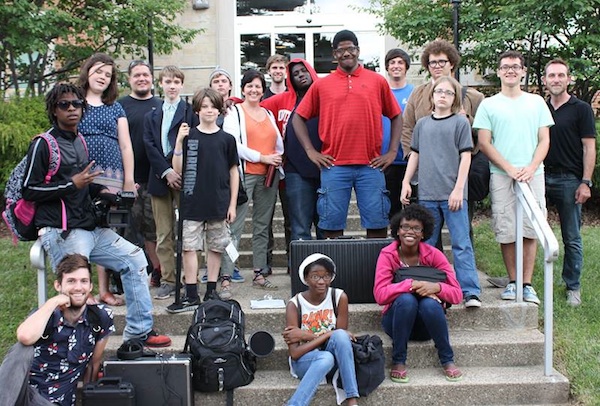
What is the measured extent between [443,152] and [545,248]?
1.04 meters

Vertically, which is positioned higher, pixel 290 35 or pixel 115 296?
pixel 290 35

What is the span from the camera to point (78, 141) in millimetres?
4555

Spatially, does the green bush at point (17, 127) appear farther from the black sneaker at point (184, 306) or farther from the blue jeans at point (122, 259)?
the blue jeans at point (122, 259)

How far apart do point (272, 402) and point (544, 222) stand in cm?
223

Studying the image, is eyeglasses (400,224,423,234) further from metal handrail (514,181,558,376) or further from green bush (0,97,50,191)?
green bush (0,97,50,191)

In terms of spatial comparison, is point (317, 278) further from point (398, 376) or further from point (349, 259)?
point (398, 376)

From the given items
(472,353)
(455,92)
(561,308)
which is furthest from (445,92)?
(561,308)

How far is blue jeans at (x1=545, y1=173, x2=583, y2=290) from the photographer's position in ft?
19.1

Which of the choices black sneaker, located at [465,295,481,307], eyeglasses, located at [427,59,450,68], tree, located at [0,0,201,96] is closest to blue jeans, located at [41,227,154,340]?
black sneaker, located at [465,295,481,307]

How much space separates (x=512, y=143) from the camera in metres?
5.40

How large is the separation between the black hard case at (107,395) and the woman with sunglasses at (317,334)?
1.00m

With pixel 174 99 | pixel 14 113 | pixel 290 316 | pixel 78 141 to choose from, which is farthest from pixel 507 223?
pixel 14 113

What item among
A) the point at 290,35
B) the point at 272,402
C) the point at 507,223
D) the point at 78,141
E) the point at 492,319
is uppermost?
the point at 290,35

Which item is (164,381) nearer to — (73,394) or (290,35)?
(73,394)
